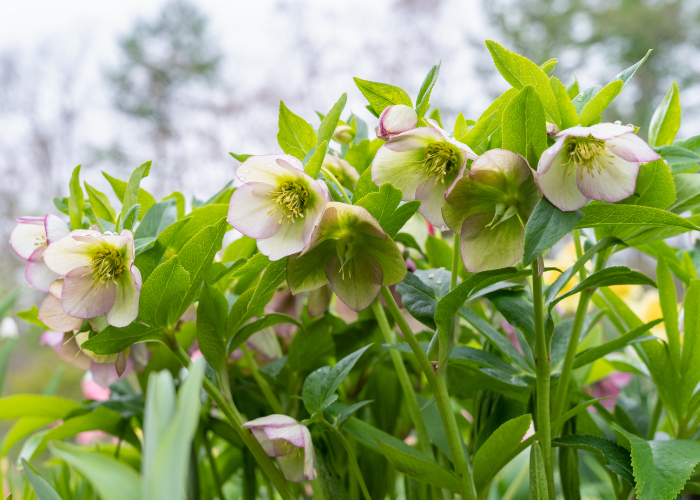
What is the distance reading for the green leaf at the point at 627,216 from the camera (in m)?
0.29

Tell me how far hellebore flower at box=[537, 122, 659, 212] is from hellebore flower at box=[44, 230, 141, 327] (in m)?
0.25

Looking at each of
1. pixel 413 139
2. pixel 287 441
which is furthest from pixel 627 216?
pixel 287 441

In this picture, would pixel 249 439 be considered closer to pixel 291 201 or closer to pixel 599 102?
pixel 291 201

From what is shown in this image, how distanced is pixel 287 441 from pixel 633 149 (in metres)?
0.29

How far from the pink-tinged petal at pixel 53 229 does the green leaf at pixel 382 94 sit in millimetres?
219

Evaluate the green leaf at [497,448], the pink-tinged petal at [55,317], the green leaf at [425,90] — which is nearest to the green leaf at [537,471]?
the green leaf at [497,448]

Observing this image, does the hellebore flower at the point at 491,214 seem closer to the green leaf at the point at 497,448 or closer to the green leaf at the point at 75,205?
the green leaf at the point at 497,448

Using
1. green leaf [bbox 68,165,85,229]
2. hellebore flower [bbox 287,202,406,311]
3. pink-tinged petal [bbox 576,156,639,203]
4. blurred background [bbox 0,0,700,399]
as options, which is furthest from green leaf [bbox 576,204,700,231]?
blurred background [bbox 0,0,700,399]

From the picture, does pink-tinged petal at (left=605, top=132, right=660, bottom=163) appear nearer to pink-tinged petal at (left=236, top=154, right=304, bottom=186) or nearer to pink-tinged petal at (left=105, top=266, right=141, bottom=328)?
pink-tinged petal at (left=236, top=154, right=304, bottom=186)

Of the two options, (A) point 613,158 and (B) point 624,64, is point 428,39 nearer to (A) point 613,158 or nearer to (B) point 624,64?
(B) point 624,64

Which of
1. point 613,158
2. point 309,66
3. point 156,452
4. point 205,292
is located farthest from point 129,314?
point 309,66

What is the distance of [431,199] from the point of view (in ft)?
1.12

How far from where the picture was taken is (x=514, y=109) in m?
0.29

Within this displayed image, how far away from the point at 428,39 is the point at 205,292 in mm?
7026
